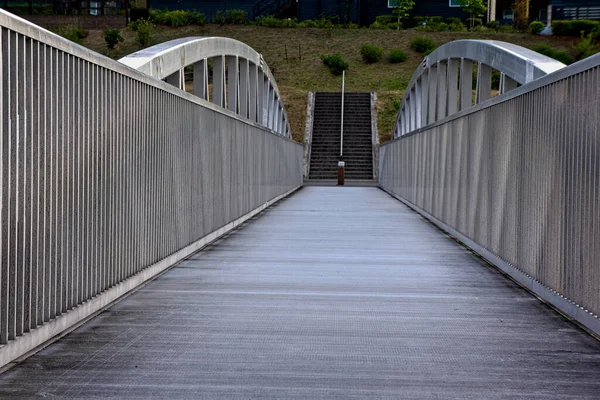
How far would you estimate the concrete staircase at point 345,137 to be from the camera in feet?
141

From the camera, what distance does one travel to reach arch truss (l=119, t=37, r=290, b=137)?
10935 millimetres

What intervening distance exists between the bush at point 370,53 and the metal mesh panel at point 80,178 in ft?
175

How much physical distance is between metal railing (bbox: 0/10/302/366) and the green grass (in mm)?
43539

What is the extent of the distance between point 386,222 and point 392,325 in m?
9.82

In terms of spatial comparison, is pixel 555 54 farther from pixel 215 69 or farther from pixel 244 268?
pixel 244 268

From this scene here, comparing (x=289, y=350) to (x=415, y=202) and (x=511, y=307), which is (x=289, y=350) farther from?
(x=415, y=202)

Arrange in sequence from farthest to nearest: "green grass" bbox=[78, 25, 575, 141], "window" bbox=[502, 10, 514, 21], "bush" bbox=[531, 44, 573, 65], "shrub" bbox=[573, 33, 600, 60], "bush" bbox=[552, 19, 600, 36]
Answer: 1. "window" bbox=[502, 10, 514, 21]
2. "bush" bbox=[552, 19, 600, 36]
3. "green grass" bbox=[78, 25, 575, 141]
4. "shrub" bbox=[573, 33, 600, 60]
5. "bush" bbox=[531, 44, 573, 65]

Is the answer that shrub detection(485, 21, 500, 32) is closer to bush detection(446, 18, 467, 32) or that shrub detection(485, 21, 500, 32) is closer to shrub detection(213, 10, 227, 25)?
bush detection(446, 18, 467, 32)

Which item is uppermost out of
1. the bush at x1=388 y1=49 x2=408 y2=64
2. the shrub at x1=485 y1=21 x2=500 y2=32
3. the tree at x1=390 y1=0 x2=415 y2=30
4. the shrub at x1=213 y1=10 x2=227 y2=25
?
the tree at x1=390 y1=0 x2=415 y2=30

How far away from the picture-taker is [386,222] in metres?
15.8

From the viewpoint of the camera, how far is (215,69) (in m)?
18.3

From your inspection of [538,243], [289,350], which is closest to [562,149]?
[538,243]

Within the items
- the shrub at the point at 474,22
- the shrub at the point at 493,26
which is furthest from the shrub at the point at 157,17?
the shrub at the point at 493,26

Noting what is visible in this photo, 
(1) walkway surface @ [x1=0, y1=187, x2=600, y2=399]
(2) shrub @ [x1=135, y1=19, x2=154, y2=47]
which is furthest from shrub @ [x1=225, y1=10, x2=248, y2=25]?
(1) walkway surface @ [x1=0, y1=187, x2=600, y2=399]
